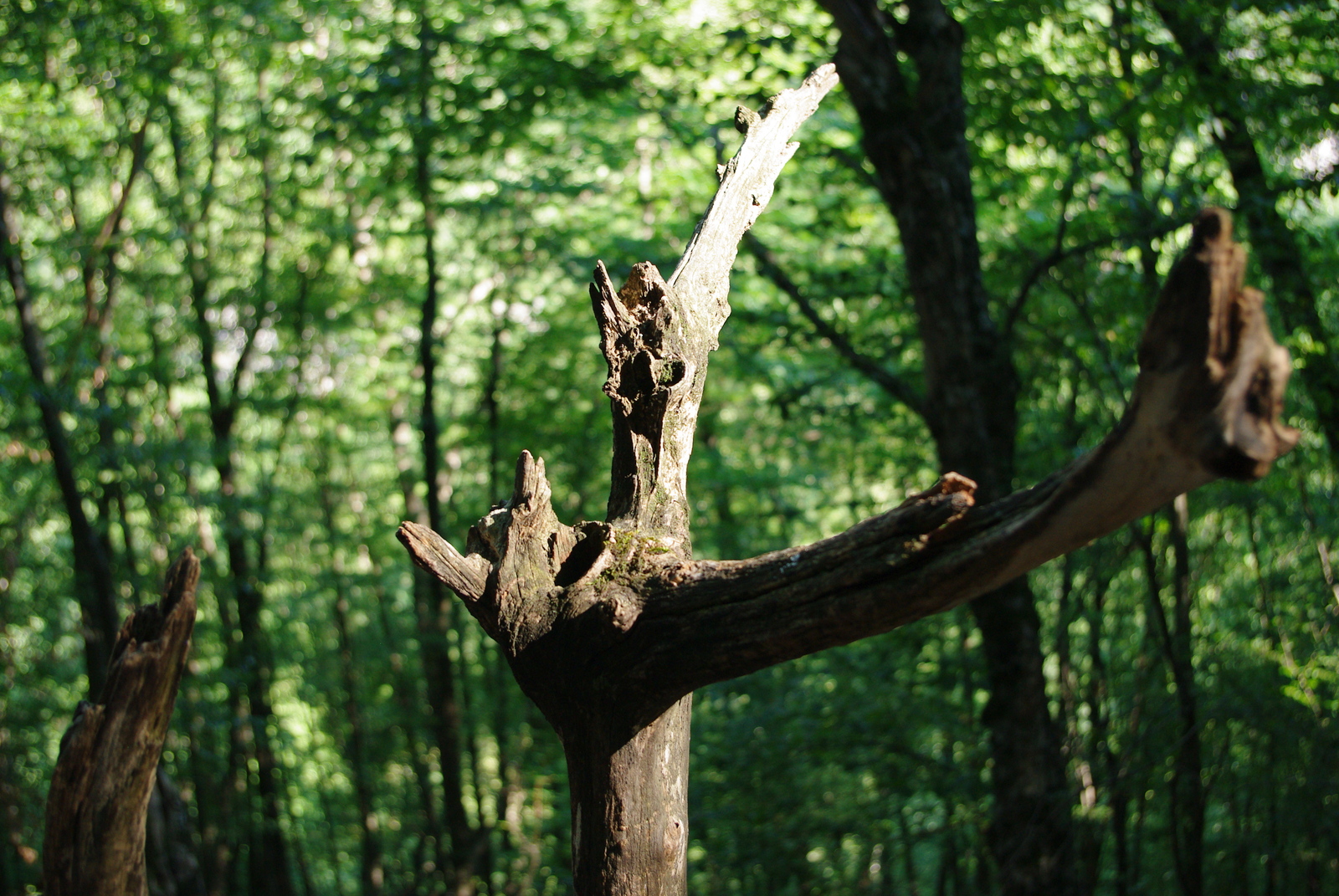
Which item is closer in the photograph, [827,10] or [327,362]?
[827,10]

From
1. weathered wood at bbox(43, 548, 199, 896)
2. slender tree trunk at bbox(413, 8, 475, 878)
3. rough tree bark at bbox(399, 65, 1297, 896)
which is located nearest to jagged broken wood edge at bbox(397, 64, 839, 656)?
rough tree bark at bbox(399, 65, 1297, 896)

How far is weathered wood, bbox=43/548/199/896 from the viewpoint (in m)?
2.66

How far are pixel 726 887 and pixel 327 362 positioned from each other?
7714 millimetres

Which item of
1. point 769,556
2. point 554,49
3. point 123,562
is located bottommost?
point 769,556

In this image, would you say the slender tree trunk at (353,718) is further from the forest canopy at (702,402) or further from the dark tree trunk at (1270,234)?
the dark tree trunk at (1270,234)

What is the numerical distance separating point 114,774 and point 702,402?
6.06 metres

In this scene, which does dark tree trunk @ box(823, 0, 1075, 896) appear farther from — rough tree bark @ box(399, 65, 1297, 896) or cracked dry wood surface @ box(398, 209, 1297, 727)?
cracked dry wood surface @ box(398, 209, 1297, 727)

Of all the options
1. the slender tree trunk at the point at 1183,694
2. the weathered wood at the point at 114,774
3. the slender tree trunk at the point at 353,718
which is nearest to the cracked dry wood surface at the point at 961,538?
the weathered wood at the point at 114,774

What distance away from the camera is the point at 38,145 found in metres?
8.02

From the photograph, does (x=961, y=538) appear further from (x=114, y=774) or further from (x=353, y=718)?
(x=353, y=718)

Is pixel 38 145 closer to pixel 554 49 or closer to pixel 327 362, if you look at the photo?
pixel 327 362

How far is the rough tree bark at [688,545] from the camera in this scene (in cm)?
110

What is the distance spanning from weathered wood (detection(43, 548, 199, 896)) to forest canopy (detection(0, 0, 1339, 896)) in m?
1.81

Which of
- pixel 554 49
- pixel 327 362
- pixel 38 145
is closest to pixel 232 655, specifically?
pixel 327 362
